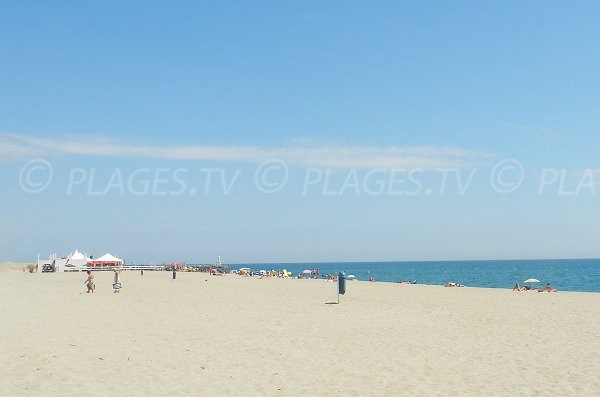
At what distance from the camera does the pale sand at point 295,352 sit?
30.7 ft

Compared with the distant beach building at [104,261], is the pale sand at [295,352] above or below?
below

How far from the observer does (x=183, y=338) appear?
14.1 m

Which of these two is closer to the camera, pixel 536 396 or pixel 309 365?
pixel 536 396

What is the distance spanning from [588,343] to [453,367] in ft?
16.9

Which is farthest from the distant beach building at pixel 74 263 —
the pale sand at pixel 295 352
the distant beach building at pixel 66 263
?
the pale sand at pixel 295 352

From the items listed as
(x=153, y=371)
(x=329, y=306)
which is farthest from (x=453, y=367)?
(x=329, y=306)

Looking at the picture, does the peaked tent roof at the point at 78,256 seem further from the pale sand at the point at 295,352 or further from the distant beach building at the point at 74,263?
the pale sand at the point at 295,352

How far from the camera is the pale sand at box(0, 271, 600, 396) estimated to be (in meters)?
9.36

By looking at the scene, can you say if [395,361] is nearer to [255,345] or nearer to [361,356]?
[361,356]

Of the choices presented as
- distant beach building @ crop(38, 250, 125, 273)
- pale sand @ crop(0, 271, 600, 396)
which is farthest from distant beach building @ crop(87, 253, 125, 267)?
pale sand @ crop(0, 271, 600, 396)

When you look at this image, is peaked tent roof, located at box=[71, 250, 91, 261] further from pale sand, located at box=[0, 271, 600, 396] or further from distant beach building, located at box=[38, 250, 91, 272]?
pale sand, located at box=[0, 271, 600, 396]

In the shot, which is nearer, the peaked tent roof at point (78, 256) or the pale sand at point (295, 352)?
the pale sand at point (295, 352)

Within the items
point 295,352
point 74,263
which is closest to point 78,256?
point 74,263

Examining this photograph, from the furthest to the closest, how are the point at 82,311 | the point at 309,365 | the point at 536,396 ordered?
the point at 82,311 → the point at 309,365 → the point at 536,396
